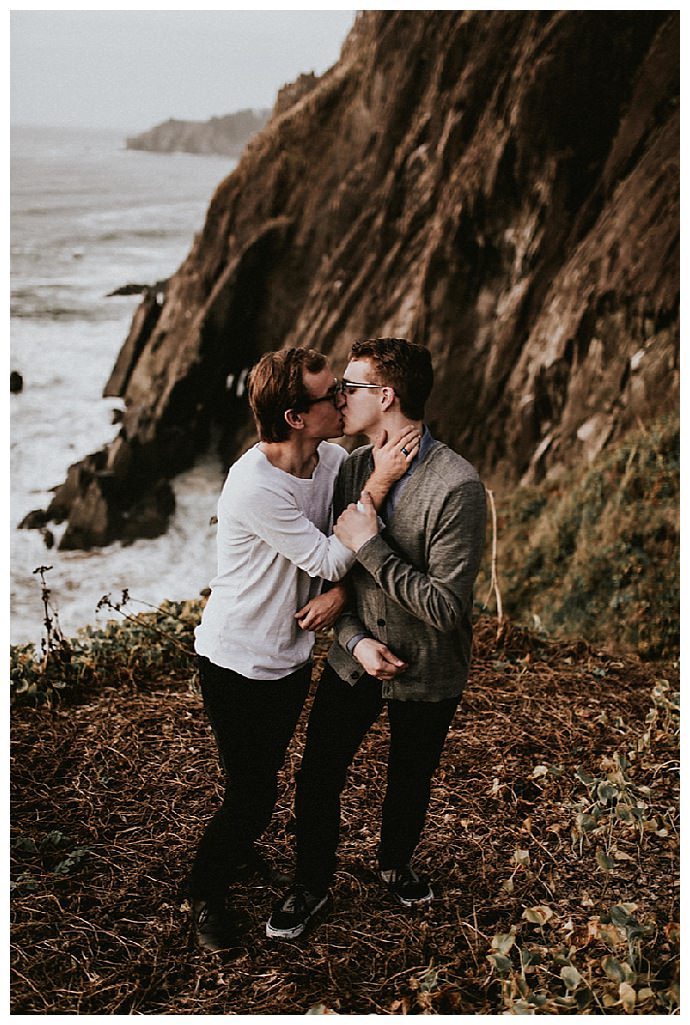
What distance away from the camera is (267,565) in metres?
2.15

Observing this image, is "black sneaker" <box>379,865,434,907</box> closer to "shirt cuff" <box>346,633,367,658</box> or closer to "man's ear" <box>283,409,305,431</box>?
"shirt cuff" <box>346,633,367,658</box>

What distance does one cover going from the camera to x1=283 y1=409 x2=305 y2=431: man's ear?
6.82 feet

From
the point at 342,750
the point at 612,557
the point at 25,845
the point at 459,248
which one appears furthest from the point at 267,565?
the point at 459,248

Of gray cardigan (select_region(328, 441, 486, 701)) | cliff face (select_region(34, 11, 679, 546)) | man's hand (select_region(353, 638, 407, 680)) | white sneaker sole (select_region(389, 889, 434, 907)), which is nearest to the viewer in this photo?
gray cardigan (select_region(328, 441, 486, 701))

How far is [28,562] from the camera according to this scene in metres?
7.83

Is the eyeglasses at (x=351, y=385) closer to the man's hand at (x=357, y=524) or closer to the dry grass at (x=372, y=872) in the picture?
the man's hand at (x=357, y=524)

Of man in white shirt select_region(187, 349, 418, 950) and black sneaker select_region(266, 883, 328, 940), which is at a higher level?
man in white shirt select_region(187, 349, 418, 950)

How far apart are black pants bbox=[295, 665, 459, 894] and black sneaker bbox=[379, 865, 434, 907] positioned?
303 millimetres

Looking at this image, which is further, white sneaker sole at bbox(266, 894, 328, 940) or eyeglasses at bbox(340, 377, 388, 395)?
white sneaker sole at bbox(266, 894, 328, 940)

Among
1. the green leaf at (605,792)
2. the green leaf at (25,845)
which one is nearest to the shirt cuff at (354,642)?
the green leaf at (605,792)

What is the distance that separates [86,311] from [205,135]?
1.90 meters

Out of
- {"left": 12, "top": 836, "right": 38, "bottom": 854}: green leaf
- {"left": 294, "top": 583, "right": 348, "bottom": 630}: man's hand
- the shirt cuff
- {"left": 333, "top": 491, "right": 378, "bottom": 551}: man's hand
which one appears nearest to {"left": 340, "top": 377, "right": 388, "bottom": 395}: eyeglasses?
{"left": 333, "top": 491, "right": 378, "bottom": 551}: man's hand

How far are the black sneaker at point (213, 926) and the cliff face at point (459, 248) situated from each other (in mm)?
4833

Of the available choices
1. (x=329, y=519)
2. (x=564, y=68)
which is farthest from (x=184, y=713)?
(x=564, y=68)
